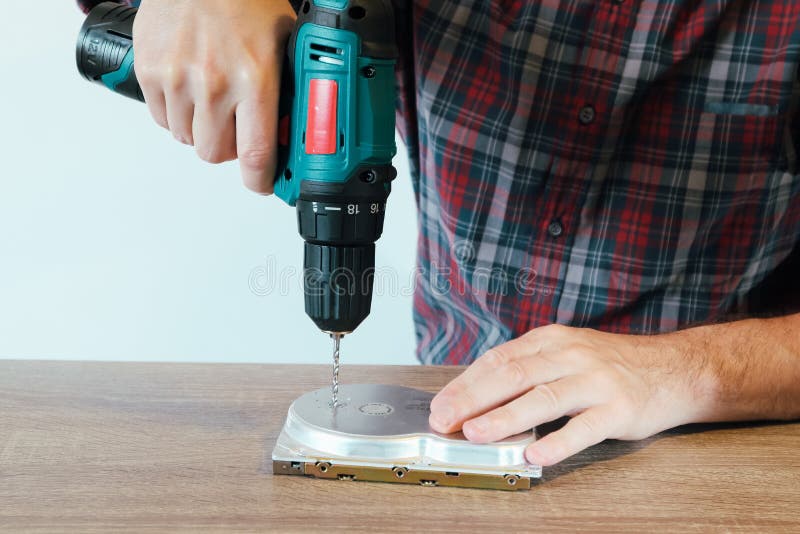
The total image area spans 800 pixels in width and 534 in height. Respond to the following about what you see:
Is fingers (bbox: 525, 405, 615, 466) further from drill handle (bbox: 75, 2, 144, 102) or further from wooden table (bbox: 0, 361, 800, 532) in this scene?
drill handle (bbox: 75, 2, 144, 102)

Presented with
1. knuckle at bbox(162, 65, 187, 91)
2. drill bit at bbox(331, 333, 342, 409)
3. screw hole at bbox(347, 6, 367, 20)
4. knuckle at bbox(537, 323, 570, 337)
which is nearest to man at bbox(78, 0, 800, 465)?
knuckle at bbox(537, 323, 570, 337)

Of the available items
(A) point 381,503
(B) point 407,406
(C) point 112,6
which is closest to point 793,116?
(B) point 407,406

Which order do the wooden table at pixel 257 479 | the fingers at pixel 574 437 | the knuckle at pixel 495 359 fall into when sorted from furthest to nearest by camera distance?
the knuckle at pixel 495 359
the fingers at pixel 574 437
the wooden table at pixel 257 479

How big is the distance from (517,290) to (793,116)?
570mm

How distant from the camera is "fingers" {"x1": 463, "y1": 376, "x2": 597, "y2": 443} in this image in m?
1.12

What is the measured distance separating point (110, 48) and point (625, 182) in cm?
87

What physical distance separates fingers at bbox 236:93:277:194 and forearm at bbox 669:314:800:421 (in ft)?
2.20

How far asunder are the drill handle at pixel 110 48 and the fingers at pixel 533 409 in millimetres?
687

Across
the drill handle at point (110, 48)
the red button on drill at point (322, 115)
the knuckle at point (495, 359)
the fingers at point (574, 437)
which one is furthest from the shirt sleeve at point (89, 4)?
the fingers at point (574, 437)

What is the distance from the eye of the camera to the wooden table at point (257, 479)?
1.01 meters

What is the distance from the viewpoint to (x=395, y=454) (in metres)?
1.11

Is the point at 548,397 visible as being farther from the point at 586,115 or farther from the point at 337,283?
the point at 586,115

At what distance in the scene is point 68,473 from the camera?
1.09m

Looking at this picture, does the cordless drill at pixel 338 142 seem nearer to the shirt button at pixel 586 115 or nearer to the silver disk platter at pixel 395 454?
the silver disk platter at pixel 395 454
